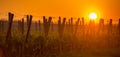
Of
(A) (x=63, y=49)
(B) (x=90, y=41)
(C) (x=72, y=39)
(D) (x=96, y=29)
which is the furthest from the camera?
(D) (x=96, y=29)

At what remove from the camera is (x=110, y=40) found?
115 feet

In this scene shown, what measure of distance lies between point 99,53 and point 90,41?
527cm

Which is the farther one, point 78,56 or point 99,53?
point 99,53

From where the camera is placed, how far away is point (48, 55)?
936 inches

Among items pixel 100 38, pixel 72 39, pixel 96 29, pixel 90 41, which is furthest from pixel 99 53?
pixel 96 29

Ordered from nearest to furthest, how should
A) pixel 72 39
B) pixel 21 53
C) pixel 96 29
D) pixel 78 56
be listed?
1. pixel 21 53
2. pixel 78 56
3. pixel 72 39
4. pixel 96 29

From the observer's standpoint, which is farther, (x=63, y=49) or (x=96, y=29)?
(x=96, y=29)

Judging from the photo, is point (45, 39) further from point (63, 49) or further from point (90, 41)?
point (90, 41)

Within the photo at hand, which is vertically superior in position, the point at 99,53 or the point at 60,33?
the point at 60,33

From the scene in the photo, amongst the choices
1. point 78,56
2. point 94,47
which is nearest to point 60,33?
point 78,56

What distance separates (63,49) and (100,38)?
906 cm

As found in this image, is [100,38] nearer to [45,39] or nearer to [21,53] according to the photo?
[45,39]

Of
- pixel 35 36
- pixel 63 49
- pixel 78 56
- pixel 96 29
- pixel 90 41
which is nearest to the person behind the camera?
pixel 35 36

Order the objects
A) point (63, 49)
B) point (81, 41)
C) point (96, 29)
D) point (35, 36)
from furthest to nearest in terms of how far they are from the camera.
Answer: point (96, 29) → point (81, 41) → point (63, 49) → point (35, 36)
